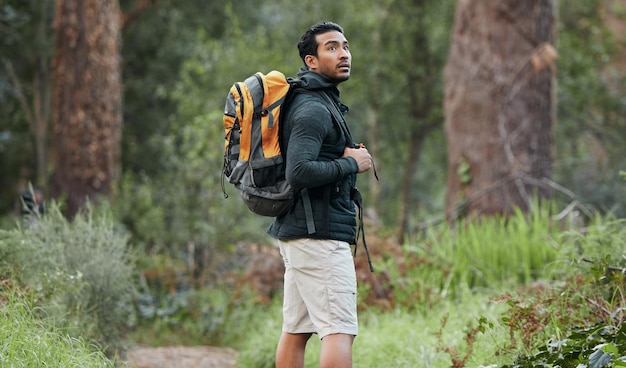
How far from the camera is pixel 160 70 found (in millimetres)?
21438

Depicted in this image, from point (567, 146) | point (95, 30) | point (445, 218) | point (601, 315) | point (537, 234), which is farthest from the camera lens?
point (567, 146)

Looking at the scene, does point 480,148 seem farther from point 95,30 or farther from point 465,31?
point 95,30

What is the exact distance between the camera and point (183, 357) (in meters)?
7.70

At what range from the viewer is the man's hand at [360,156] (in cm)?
434

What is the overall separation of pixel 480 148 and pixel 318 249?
650cm

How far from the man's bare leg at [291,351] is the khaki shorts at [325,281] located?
234mm

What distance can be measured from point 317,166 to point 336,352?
87cm

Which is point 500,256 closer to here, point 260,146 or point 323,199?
point 323,199

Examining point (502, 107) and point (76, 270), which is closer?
point (76, 270)

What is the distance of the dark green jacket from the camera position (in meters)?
4.16

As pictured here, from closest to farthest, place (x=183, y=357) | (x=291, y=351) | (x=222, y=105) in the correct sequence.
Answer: (x=291, y=351), (x=183, y=357), (x=222, y=105)

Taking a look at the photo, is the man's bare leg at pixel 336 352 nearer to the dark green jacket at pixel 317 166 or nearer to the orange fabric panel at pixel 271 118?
the dark green jacket at pixel 317 166

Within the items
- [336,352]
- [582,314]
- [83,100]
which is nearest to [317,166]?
[336,352]

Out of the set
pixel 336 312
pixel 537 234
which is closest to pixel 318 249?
pixel 336 312
